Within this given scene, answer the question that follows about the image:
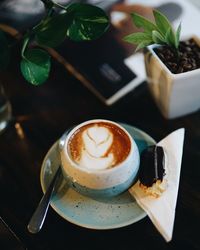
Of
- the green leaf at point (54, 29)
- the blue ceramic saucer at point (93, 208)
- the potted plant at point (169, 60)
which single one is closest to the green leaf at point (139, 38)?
the potted plant at point (169, 60)

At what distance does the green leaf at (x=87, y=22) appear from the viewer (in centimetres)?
63

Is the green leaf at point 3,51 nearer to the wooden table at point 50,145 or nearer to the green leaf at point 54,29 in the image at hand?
the green leaf at point 54,29

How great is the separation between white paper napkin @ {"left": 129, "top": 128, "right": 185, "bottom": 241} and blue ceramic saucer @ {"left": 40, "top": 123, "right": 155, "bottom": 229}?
18mm

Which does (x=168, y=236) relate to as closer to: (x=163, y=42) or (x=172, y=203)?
(x=172, y=203)

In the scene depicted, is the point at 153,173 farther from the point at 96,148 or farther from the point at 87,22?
the point at 87,22

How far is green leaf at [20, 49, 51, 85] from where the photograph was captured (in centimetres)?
65

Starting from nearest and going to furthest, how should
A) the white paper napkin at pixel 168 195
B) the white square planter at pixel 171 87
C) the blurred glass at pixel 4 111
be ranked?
the white paper napkin at pixel 168 195 → the white square planter at pixel 171 87 → the blurred glass at pixel 4 111

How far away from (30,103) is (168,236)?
46 cm

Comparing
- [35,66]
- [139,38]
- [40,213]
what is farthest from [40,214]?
[139,38]

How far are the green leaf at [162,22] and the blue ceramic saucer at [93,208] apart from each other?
317mm

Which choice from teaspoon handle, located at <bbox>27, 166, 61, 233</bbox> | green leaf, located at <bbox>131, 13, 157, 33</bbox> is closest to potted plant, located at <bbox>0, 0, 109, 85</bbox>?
green leaf, located at <bbox>131, 13, 157, 33</bbox>

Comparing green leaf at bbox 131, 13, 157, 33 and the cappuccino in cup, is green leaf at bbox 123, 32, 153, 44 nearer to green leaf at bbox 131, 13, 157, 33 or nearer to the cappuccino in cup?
green leaf at bbox 131, 13, 157, 33

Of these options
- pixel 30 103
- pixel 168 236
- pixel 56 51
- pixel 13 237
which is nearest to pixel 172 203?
pixel 168 236

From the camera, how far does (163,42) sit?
0.71m
